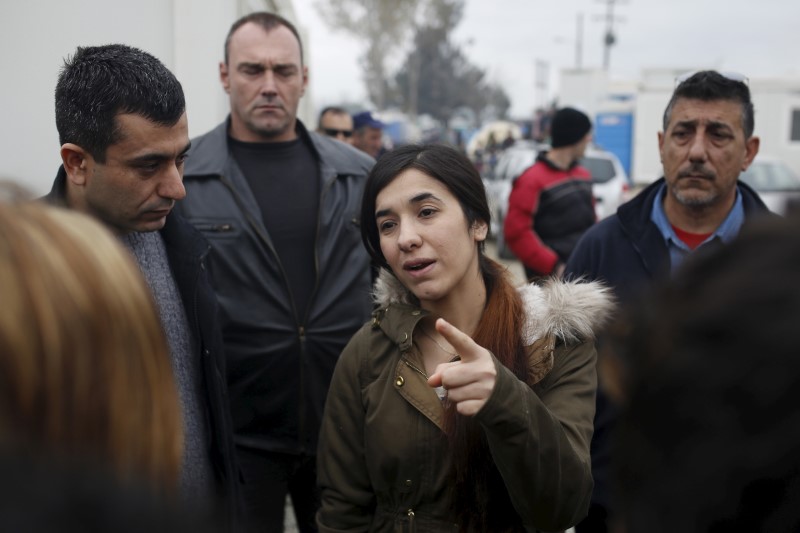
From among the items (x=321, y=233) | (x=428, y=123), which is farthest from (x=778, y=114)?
(x=428, y=123)

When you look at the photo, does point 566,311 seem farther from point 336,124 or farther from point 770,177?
point 770,177

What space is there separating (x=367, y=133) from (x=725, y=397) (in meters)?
8.31

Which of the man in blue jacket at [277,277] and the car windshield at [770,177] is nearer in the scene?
the man in blue jacket at [277,277]

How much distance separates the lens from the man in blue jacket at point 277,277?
3.28 m

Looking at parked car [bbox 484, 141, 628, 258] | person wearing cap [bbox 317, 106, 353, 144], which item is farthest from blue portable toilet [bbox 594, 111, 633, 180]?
person wearing cap [bbox 317, 106, 353, 144]

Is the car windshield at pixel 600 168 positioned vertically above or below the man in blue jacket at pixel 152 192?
below

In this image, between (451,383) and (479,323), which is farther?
(479,323)

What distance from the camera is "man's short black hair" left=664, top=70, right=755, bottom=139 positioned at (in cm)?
311

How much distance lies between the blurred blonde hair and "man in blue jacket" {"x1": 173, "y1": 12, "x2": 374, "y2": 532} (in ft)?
7.41

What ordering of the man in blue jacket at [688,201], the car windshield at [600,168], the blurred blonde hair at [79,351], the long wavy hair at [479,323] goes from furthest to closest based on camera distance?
the car windshield at [600,168] < the man in blue jacket at [688,201] < the long wavy hair at [479,323] < the blurred blonde hair at [79,351]

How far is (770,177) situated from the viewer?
556 inches

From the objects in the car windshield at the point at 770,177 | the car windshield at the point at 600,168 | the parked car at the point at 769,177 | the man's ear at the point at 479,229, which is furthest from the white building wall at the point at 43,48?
the car windshield at the point at 770,177

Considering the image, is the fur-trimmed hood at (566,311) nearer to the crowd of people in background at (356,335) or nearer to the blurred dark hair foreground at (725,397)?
the crowd of people in background at (356,335)

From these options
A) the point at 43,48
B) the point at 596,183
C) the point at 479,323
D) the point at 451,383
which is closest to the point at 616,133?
the point at 596,183
